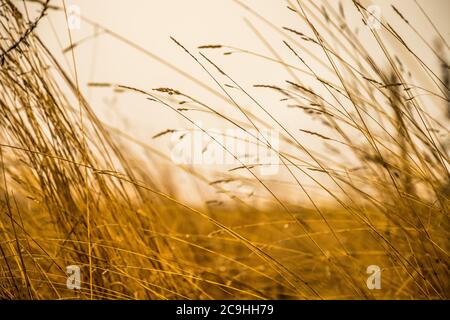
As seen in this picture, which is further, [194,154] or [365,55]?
[194,154]

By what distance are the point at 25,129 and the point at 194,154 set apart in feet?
1.40

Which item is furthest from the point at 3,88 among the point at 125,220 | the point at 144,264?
the point at 144,264

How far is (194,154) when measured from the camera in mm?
1094

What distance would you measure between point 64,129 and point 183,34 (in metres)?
0.53

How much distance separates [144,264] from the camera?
871 mm

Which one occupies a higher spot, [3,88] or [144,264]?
[3,88]

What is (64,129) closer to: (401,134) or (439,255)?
(401,134)
